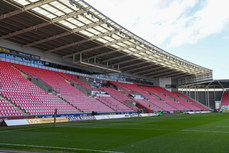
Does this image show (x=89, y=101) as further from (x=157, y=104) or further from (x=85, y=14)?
(x=157, y=104)

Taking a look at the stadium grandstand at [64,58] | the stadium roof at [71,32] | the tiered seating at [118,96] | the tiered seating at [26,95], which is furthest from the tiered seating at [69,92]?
the tiered seating at [118,96]

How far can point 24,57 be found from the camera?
Result: 3562 cm

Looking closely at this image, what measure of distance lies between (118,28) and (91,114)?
42.3 feet

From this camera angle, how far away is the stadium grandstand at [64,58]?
82.0 feet

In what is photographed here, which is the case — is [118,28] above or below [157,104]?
above

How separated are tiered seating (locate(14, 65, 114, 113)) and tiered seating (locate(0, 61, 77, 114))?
2421mm

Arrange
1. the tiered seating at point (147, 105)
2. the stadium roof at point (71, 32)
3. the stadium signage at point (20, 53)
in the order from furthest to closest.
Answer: the tiered seating at point (147, 105)
the stadium signage at point (20, 53)
the stadium roof at point (71, 32)

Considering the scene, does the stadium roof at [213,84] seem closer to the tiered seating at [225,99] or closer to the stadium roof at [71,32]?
the tiered seating at [225,99]

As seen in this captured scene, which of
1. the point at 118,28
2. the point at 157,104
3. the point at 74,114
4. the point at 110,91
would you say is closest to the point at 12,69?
the point at 74,114

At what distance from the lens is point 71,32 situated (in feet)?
99.0

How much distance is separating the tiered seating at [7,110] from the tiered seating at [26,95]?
1133mm

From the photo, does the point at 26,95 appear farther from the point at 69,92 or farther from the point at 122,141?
the point at 122,141

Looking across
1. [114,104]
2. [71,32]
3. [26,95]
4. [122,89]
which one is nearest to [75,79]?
A: [114,104]

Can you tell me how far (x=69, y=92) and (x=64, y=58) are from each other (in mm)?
9666
